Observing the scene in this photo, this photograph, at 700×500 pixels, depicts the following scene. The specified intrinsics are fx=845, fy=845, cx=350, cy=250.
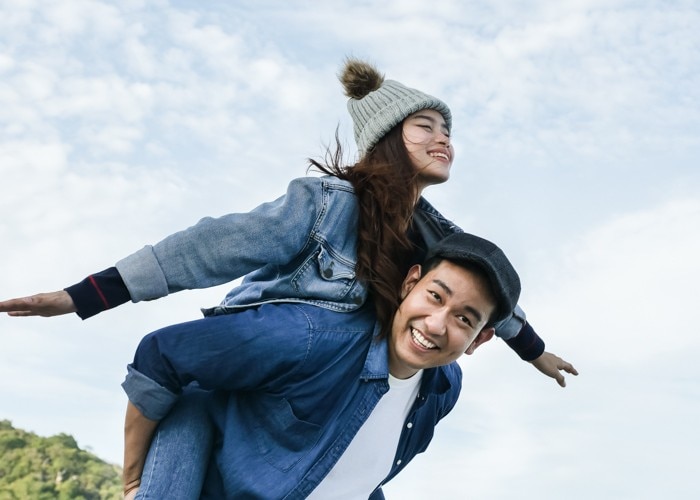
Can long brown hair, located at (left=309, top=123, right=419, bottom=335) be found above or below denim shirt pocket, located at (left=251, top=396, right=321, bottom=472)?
above

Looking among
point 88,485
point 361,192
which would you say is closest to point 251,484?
point 361,192

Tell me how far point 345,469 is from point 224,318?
2.63ft

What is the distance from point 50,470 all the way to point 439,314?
37.1ft

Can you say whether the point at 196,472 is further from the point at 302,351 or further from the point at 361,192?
the point at 361,192

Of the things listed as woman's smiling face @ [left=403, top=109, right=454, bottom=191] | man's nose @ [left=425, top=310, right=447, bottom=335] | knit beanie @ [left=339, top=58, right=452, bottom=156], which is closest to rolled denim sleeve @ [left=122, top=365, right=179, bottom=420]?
man's nose @ [left=425, top=310, right=447, bottom=335]

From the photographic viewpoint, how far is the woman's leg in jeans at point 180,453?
9.25 feet

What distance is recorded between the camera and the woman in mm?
2777

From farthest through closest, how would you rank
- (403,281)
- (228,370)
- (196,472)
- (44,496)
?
(44,496) → (403,281) → (196,472) → (228,370)

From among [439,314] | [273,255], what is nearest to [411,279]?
[439,314]

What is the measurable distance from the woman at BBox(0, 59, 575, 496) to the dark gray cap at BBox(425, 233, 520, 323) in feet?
0.65

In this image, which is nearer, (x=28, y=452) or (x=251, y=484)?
(x=251, y=484)

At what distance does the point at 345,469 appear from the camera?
3.13 m

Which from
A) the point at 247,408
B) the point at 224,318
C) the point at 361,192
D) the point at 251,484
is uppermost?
the point at 361,192

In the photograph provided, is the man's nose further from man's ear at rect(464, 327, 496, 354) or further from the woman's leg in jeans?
the woman's leg in jeans
